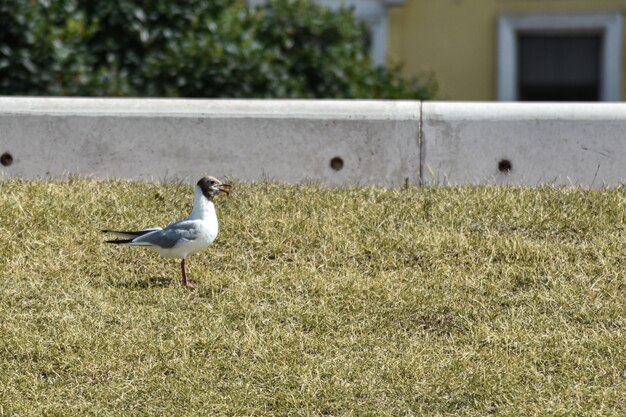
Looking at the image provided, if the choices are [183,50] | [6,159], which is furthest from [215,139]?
[183,50]

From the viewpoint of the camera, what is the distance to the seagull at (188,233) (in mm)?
7527

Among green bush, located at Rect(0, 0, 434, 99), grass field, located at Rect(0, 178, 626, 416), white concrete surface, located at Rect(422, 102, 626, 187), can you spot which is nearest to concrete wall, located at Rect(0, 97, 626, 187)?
white concrete surface, located at Rect(422, 102, 626, 187)

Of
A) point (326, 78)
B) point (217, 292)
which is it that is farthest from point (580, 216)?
point (326, 78)

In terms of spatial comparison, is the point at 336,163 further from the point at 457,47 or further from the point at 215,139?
the point at 457,47

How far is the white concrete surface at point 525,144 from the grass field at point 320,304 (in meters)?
0.29

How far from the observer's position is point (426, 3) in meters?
16.3

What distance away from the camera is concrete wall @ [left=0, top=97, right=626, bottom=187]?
932cm

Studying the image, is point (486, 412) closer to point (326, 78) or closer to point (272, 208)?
point (272, 208)

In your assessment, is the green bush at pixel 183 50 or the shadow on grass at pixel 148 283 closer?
the shadow on grass at pixel 148 283

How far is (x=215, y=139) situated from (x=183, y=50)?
366 cm

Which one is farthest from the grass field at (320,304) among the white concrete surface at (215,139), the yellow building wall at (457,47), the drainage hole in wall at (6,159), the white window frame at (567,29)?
the white window frame at (567,29)

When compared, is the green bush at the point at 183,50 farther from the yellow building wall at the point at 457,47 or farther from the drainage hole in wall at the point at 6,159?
the drainage hole in wall at the point at 6,159

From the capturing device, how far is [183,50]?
42.3 ft

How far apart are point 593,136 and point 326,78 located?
482 centimetres
